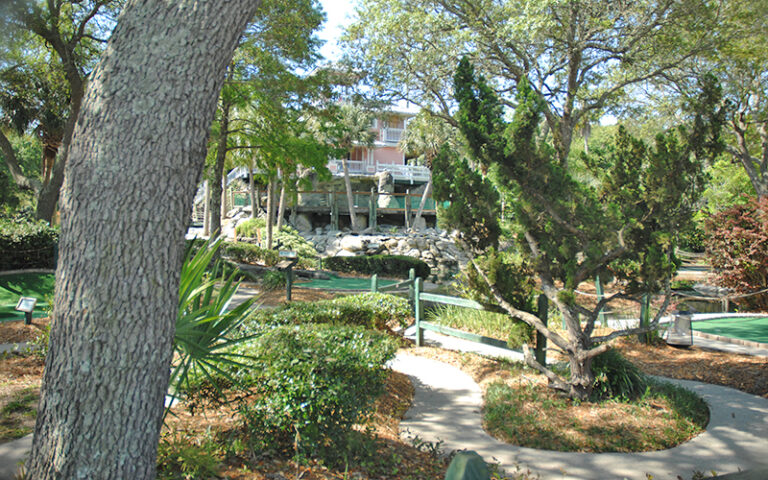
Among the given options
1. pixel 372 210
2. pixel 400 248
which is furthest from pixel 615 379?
pixel 372 210

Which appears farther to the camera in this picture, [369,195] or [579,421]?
[369,195]

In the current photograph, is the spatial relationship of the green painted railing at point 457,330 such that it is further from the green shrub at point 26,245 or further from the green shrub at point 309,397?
the green shrub at point 26,245

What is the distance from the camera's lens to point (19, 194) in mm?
29125

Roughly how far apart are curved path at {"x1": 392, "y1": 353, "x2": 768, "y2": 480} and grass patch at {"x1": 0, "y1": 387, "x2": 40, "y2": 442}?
335 centimetres

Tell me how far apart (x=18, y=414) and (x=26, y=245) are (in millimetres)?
10621

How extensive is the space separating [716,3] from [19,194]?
3325 centimetres

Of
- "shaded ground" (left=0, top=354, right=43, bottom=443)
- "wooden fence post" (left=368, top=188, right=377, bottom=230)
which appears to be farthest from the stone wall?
"shaded ground" (left=0, top=354, right=43, bottom=443)

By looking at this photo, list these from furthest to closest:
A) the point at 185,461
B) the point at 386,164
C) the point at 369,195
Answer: the point at 386,164 < the point at 369,195 < the point at 185,461

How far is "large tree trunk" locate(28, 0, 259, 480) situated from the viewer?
2621 mm

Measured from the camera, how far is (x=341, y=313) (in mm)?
8328

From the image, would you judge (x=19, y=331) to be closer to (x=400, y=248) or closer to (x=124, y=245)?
(x=124, y=245)

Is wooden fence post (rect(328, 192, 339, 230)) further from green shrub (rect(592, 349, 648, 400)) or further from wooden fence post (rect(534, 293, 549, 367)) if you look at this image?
green shrub (rect(592, 349, 648, 400))

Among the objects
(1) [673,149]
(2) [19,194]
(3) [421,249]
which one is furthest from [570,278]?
(2) [19,194]

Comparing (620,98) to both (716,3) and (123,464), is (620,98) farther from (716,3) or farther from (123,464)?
(123,464)
